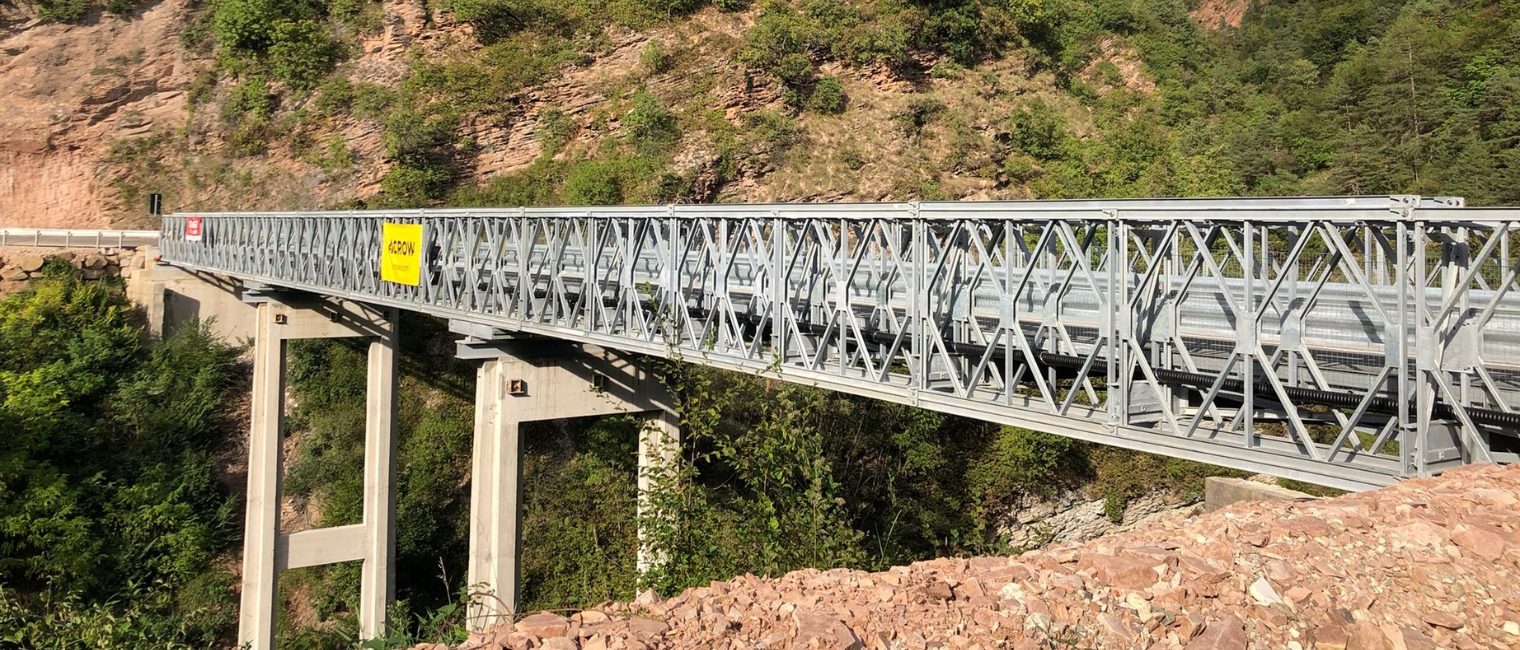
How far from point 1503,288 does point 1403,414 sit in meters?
0.93

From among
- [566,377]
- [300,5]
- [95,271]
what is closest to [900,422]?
[566,377]

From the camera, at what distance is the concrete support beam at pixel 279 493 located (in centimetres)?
1959

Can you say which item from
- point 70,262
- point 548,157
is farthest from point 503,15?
point 70,262

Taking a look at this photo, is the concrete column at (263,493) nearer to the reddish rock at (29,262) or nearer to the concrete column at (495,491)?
the concrete column at (495,491)

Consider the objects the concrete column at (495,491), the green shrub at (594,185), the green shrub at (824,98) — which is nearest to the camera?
the concrete column at (495,491)

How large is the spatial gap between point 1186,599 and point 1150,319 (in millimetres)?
3138

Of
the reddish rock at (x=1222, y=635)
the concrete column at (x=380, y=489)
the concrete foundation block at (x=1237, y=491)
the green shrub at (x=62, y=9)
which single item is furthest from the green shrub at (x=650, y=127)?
the reddish rock at (x=1222, y=635)

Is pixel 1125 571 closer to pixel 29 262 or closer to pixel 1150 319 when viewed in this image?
pixel 1150 319

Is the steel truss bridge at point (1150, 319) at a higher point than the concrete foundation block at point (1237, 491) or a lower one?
higher

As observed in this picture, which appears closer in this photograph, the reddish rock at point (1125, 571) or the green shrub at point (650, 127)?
the reddish rock at point (1125, 571)

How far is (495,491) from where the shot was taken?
13375 mm

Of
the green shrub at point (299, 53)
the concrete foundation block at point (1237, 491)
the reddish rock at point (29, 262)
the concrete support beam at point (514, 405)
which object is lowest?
the concrete foundation block at point (1237, 491)

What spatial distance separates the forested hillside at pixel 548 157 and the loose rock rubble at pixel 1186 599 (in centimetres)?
1306

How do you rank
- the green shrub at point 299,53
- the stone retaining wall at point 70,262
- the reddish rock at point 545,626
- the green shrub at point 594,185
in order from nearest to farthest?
the reddish rock at point 545,626 < the stone retaining wall at point 70,262 < the green shrub at point 594,185 < the green shrub at point 299,53
